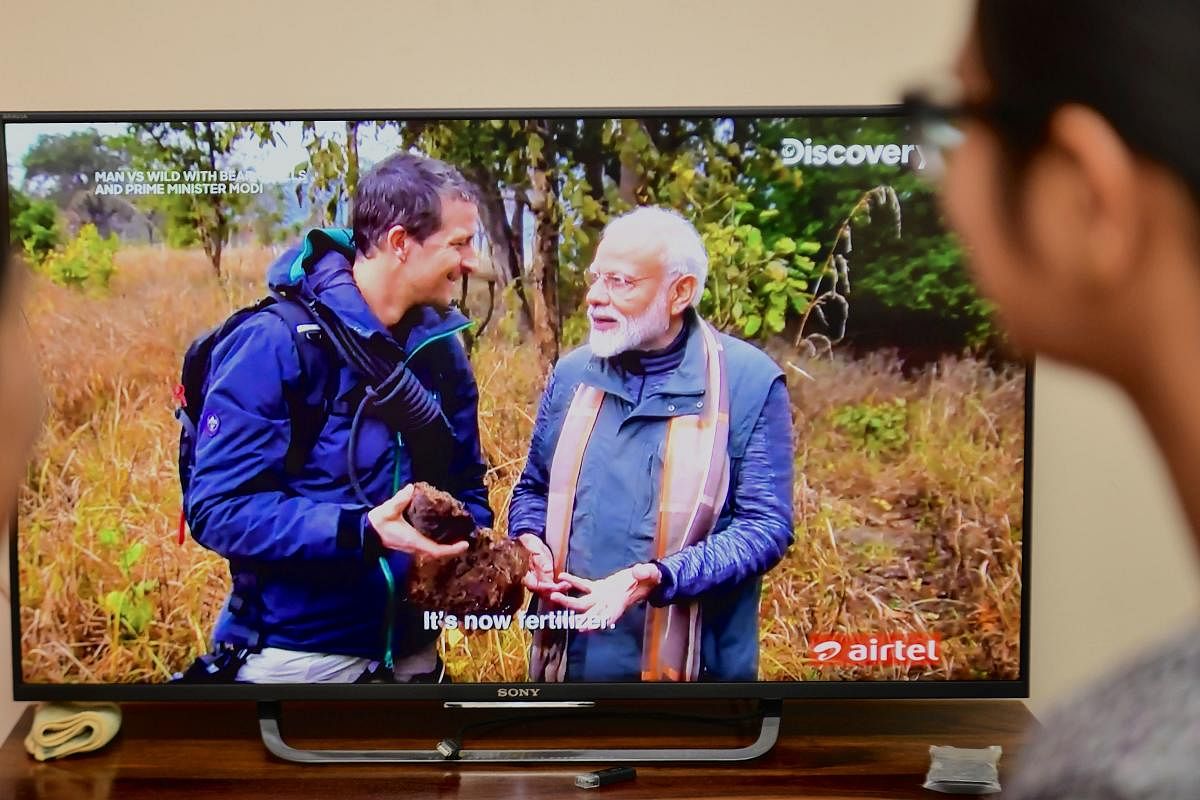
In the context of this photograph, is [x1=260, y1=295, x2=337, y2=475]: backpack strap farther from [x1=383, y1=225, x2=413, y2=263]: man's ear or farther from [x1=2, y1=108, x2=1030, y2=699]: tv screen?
[x1=383, y1=225, x2=413, y2=263]: man's ear

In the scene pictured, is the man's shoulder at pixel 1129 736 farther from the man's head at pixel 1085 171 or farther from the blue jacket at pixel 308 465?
the blue jacket at pixel 308 465

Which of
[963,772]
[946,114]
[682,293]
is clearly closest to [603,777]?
[963,772]

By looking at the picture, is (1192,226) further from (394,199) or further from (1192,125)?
(394,199)

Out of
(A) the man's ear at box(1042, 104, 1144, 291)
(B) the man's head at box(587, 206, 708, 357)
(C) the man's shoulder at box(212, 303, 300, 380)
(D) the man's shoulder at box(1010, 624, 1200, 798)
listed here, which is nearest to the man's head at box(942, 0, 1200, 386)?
(A) the man's ear at box(1042, 104, 1144, 291)

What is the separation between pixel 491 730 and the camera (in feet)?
7.60

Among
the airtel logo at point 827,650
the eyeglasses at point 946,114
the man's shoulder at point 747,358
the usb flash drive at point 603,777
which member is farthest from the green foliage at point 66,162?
the eyeglasses at point 946,114

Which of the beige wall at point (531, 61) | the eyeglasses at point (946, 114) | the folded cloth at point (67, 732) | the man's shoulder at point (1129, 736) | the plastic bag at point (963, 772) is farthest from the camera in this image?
the beige wall at point (531, 61)

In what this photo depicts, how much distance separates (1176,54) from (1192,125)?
3 centimetres

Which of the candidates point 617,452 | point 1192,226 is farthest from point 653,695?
point 1192,226

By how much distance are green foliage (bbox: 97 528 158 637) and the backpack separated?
Answer: 11 cm

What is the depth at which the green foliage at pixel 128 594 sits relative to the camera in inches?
85.7

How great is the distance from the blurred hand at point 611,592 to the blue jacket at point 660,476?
0.04 ft

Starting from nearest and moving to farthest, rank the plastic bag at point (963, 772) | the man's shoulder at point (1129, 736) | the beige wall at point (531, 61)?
the man's shoulder at point (1129, 736) → the plastic bag at point (963, 772) → the beige wall at point (531, 61)

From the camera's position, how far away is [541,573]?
86.2 inches
